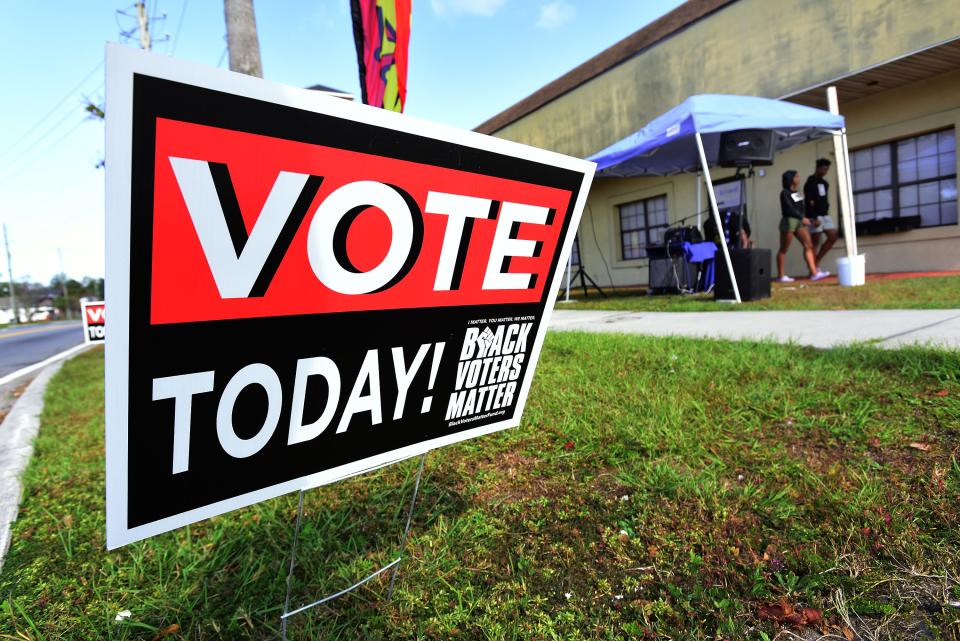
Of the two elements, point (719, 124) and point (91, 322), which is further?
point (91, 322)

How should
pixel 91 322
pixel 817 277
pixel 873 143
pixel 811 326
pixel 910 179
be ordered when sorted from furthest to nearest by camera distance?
pixel 873 143, pixel 910 179, pixel 817 277, pixel 91 322, pixel 811 326

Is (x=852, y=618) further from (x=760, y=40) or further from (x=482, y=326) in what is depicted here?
(x=760, y=40)

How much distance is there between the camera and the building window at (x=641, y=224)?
13.9 m

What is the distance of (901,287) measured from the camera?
6.26 metres

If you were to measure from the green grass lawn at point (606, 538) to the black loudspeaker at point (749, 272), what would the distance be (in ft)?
12.8

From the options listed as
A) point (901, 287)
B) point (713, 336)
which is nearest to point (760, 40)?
point (901, 287)

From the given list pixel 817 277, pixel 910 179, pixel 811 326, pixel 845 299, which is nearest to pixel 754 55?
pixel 910 179

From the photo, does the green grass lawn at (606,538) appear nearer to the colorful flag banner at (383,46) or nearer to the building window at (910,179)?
the colorful flag banner at (383,46)

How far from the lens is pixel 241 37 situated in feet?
16.6

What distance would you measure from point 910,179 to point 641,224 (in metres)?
6.23

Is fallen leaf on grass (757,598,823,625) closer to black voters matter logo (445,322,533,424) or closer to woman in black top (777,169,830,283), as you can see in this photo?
black voters matter logo (445,322,533,424)

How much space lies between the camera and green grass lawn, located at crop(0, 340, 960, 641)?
1.32 meters

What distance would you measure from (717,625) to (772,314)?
4.54 meters

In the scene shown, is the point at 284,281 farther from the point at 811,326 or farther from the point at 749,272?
the point at 749,272
